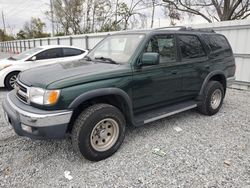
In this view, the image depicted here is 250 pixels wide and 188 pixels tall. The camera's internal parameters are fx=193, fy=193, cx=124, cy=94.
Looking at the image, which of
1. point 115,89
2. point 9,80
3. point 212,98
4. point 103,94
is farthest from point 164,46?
point 9,80

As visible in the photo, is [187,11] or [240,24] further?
[187,11]

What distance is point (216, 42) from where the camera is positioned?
435 cm

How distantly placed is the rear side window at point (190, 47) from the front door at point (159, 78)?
218 mm

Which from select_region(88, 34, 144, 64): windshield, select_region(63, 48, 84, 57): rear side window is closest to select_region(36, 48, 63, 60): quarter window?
select_region(63, 48, 84, 57): rear side window

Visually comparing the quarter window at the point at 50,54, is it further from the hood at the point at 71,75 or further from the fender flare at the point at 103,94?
the fender flare at the point at 103,94

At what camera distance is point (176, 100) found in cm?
370

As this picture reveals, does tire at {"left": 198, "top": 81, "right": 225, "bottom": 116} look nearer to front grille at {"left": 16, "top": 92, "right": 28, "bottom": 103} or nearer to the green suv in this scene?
the green suv

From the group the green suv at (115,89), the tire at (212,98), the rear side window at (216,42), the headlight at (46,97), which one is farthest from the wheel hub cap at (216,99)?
the headlight at (46,97)

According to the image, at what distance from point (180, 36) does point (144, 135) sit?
1.98 meters

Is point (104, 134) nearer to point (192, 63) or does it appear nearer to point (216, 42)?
point (192, 63)

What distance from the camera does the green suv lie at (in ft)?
7.79

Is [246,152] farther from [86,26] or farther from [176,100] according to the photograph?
[86,26]

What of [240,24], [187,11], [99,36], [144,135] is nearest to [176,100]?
[144,135]

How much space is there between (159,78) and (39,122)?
1.95 m
